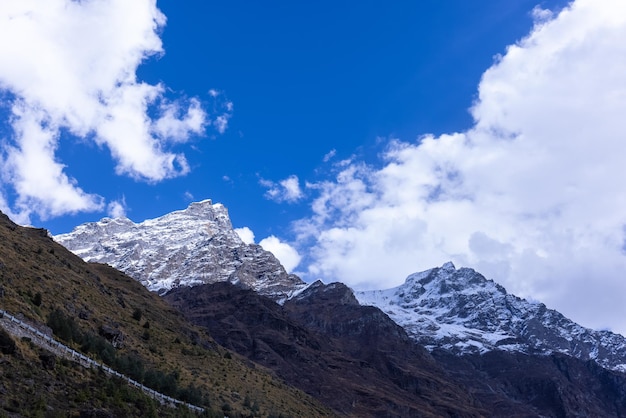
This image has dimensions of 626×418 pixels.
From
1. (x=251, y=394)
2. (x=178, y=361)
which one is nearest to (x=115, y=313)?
(x=178, y=361)

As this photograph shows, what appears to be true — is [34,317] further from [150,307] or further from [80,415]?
[150,307]

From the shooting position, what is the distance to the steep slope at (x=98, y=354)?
4525 cm

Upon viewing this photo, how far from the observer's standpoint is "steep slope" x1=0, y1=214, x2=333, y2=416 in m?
45.2

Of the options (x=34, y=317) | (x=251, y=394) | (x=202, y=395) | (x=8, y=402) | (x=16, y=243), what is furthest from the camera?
(x=251, y=394)

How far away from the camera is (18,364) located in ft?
148

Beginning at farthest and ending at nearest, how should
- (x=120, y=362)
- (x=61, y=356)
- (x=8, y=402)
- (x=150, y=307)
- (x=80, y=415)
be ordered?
(x=150, y=307), (x=120, y=362), (x=61, y=356), (x=80, y=415), (x=8, y=402)

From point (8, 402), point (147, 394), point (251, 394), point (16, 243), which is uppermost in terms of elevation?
point (16, 243)

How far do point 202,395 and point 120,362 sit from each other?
51.8 ft

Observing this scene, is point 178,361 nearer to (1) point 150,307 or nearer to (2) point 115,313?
(2) point 115,313

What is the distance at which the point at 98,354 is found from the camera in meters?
64.6

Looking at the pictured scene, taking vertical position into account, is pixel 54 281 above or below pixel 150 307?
below

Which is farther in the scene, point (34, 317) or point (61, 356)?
point (34, 317)

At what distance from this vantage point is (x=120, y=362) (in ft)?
215

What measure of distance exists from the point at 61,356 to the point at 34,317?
9.05m
